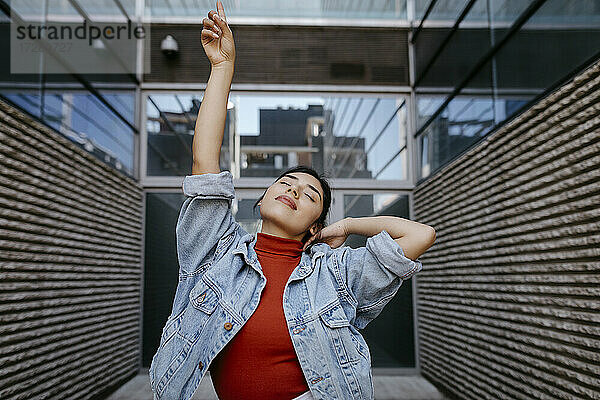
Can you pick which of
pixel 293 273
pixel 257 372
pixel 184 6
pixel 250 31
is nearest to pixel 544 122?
pixel 293 273

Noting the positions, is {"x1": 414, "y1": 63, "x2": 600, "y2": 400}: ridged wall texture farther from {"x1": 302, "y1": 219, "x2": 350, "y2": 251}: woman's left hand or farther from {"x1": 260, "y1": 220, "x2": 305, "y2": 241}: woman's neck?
{"x1": 260, "y1": 220, "x2": 305, "y2": 241}: woman's neck

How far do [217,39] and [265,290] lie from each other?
0.56m

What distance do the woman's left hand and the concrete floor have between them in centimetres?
258

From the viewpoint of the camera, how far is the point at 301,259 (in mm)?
1121

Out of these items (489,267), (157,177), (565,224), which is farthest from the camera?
(157,177)

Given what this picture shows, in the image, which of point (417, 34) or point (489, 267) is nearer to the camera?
point (489, 267)

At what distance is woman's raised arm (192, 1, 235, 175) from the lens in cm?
106

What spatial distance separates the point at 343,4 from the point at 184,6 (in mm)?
1429

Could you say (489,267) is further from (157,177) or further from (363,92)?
(157,177)

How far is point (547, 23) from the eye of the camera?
2.38 meters

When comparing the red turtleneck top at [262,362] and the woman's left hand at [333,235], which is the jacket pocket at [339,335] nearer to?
the red turtleneck top at [262,362]

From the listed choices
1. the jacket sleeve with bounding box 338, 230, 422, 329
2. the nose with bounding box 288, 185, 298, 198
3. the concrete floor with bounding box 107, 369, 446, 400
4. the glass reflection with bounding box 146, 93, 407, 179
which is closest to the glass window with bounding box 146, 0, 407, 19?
the glass reflection with bounding box 146, 93, 407, 179

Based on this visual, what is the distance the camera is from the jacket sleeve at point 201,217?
1042mm

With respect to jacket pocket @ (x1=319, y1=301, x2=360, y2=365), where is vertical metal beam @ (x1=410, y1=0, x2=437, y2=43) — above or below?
above
